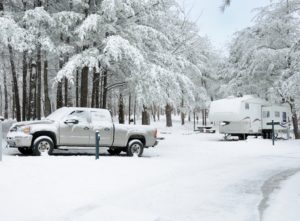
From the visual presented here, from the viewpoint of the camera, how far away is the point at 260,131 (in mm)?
29422

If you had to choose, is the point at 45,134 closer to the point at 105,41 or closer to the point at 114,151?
the point at 114,151

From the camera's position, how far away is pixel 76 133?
14.6 m

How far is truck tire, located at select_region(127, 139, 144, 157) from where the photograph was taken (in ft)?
51.1

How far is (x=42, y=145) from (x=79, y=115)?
5.91 feet

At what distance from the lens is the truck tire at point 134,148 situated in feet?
51.1

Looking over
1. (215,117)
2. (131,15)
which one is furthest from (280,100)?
(131,15)

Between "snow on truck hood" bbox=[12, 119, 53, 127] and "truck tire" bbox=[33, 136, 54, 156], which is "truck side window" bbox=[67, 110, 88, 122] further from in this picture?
"truck tire" bbox=[33, 136, 54, 156]

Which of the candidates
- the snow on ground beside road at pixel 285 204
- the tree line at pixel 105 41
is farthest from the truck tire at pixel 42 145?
the snow on ground beside road at pixel 285 204

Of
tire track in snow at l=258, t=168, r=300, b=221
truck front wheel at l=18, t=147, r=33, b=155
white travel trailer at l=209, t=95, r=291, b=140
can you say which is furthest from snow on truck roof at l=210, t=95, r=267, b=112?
truck front wheel at l=18, t=147, r=33, b=155

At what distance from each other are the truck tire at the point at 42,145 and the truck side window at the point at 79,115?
3.93 ft

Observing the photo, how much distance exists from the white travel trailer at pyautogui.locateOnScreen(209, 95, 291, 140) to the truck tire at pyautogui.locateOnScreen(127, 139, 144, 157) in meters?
13.8

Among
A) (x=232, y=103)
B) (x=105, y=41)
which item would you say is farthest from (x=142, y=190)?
(x=232, y=103)

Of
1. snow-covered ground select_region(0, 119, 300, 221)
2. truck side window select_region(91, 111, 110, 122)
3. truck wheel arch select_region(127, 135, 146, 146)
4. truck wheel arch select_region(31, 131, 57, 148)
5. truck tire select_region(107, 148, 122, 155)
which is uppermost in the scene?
truck side window select_region(91, 111, 110, 122)

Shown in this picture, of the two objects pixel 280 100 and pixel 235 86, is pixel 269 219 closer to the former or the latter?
pixel 280 100
